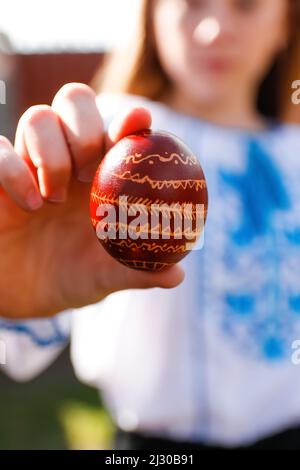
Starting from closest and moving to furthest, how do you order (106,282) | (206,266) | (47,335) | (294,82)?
(106,282), (47,335), (206,266), (294,82)

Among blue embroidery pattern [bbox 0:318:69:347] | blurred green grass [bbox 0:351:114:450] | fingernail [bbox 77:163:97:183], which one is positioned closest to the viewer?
fingernail [bbox 77:163:97:183]

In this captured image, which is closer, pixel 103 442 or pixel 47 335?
pixel 47 335

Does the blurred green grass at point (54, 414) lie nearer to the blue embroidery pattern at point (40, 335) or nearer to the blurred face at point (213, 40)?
the blue embroidery pattern at point (40, 335)

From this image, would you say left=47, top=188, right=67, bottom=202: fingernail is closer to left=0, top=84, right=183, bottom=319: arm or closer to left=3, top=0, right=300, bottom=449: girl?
left=0, top=84, right=183, bottom=319: arm

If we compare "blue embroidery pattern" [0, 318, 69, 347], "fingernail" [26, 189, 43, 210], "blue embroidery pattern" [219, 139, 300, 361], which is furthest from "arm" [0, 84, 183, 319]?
"blue embroidery pattern" [219, 139, 300, 361]

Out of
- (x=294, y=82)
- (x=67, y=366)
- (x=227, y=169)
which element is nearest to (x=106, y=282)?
(x=227, y=169)

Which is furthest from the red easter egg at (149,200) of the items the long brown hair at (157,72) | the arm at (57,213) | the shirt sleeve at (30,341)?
the long brown hair at (157,72)
